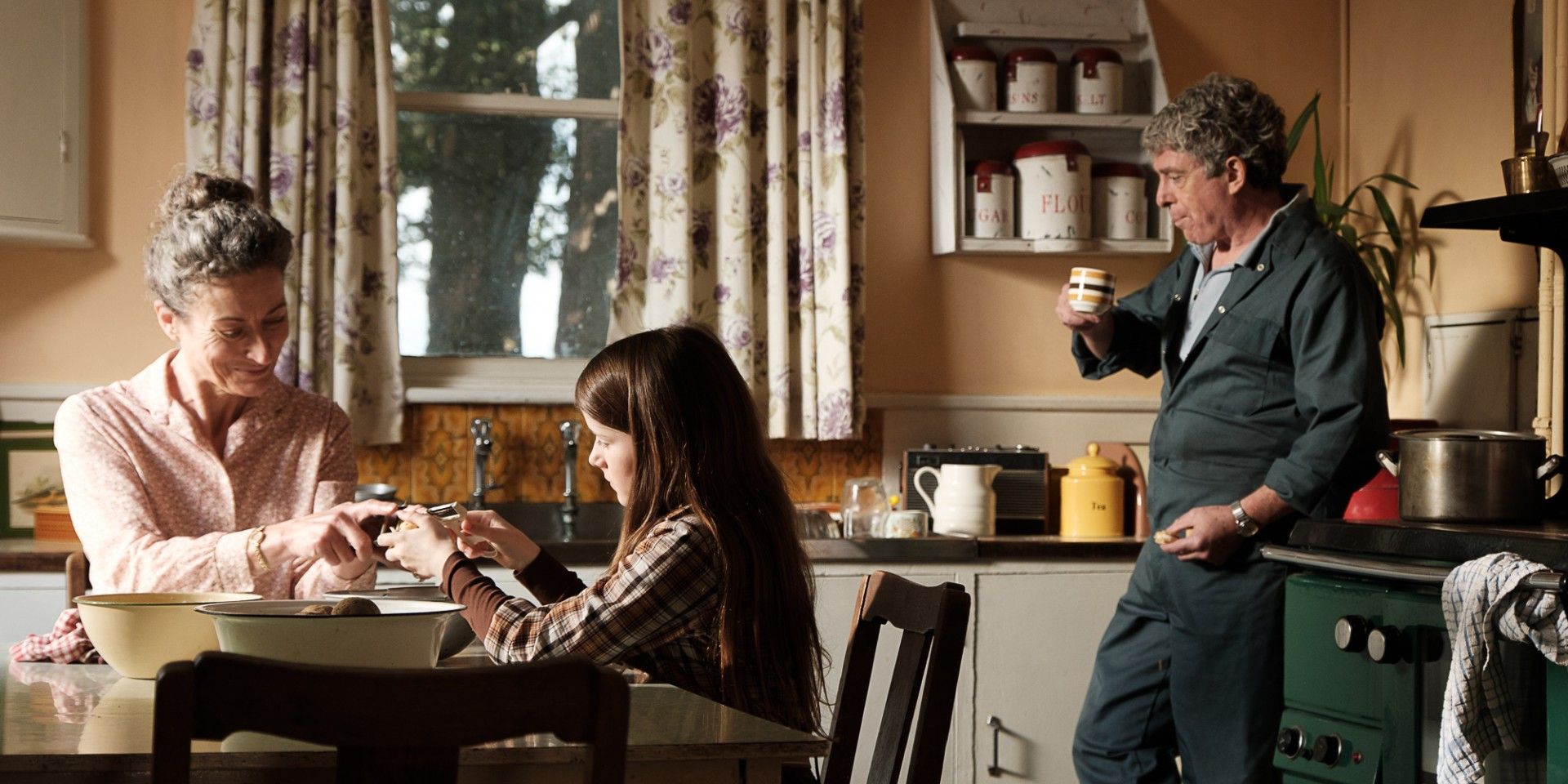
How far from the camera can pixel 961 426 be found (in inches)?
151

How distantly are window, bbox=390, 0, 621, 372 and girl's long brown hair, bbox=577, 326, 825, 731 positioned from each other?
194 cm

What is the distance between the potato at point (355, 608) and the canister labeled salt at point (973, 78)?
2.66 m

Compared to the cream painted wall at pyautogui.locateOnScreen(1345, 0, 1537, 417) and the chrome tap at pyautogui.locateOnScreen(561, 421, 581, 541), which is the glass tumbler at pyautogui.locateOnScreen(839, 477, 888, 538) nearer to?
the chrome tap at pyautogui.locateOnScreen(561, 421, 581, 541)

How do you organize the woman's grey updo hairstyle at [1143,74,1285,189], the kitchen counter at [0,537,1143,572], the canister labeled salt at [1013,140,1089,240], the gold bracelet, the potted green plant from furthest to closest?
the canister labeled salt at [1013,140,1089,240]
the potted green plant
the kitchen counter at [0,537,1143,572]
the woman's grey updo hairstyle at [1143,74,1285,189]
the gold bracelet

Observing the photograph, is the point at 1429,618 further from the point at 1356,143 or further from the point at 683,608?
the point at 1356,143

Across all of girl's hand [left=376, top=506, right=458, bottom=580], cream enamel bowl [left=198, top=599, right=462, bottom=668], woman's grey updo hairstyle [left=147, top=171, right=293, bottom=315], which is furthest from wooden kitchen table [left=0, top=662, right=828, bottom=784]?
woman's grey updo hairstyle [left=147, top=171, right=293, bottom=315]

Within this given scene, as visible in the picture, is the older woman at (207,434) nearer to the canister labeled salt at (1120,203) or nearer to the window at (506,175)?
the window at (506,175)

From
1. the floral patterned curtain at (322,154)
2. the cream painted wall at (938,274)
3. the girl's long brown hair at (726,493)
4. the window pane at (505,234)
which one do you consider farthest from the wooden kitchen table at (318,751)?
the cream painted wall at (938,274)

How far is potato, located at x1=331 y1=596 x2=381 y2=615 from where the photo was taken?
133cm

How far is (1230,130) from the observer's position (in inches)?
105

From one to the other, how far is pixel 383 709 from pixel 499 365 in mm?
2834

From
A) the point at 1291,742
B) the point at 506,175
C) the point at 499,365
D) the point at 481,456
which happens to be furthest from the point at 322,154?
the point at 1291,742

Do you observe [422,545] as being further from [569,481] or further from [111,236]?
[111,236]

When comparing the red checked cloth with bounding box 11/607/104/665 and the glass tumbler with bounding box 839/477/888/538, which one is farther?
the glass tumbler with bounding box 839/477/888/538
